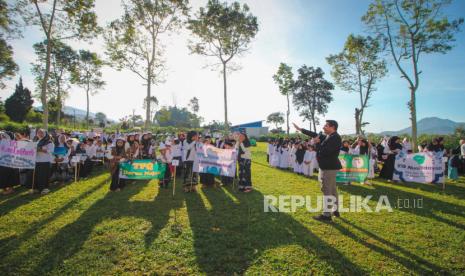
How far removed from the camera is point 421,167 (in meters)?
9.44

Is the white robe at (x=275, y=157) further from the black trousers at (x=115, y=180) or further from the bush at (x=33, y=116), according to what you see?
the bush at (x=33, y=116)

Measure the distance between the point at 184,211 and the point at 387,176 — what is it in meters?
10.1

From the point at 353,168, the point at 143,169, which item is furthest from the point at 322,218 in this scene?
the point at 143,169

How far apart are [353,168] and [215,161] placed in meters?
5.22

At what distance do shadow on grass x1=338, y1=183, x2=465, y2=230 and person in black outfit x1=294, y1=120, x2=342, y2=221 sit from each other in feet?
8.28

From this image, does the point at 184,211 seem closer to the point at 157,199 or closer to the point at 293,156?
the point at 157,199

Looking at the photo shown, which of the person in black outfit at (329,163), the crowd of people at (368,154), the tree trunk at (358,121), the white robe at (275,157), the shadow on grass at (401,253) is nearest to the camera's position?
the shadow on grass at (401,253)

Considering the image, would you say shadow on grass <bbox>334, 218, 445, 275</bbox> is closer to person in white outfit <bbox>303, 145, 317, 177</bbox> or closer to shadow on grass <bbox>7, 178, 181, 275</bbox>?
shadow on grass <bbox>7, 178, 181, 275</bbox>

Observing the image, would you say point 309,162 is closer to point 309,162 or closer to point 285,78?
point 309,162

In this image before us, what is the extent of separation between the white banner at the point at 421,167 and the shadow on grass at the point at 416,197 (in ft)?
3.03

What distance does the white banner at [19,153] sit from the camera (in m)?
7.64

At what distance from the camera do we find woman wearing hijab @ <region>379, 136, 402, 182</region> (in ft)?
35.6

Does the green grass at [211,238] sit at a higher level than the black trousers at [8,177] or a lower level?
lower

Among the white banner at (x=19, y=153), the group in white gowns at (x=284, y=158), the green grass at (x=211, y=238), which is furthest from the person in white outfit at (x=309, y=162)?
the white banner at (x=19, y=153)
